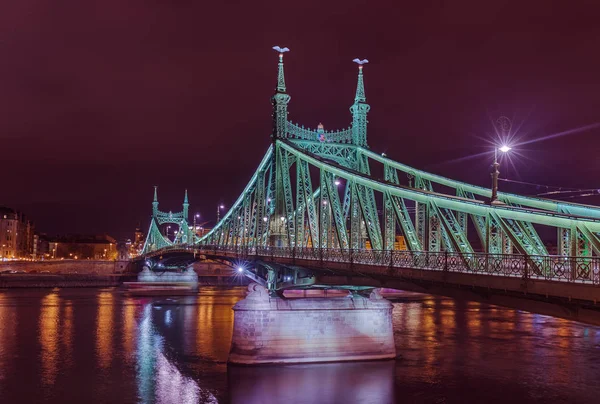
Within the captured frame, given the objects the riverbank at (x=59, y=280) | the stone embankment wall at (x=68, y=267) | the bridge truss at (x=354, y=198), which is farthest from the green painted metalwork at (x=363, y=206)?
the stone embankment wall at (x=68, y=267)

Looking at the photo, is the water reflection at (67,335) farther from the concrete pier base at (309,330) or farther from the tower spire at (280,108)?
the tower spire at (280,108)

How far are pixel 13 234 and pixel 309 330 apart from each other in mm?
133214

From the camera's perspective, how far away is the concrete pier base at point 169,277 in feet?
365

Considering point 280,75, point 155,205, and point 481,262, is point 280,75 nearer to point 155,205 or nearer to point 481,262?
point 481,262

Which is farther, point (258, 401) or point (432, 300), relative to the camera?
point (432, 300)

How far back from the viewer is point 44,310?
61656 millimetres

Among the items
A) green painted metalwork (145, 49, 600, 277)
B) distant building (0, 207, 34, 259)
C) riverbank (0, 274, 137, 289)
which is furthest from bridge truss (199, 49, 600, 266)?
distant building (0, 207, 34, 259)

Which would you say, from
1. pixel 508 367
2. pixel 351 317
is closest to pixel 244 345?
pixel 351 317

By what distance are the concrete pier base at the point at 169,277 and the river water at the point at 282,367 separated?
5606 cm

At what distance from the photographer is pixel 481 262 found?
19266 millimetres

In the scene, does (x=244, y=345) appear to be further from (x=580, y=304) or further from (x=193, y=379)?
(x=580, y=304)

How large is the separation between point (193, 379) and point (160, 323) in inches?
943

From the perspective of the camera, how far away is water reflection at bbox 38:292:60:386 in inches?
1267

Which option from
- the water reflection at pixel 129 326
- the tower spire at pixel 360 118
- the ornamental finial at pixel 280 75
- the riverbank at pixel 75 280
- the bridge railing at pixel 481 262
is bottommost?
the water reflection at pixel 129 326
